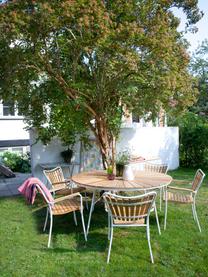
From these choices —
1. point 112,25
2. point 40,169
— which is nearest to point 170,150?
point 40,169

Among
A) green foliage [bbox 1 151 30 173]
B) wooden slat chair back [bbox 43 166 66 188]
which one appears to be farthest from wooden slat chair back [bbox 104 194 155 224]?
green foliage [bbox 1 151 30 173]

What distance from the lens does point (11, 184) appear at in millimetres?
9875

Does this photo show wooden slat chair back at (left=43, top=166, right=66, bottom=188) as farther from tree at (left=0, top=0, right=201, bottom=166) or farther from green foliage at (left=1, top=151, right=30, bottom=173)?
green foliage at (left=1, top=151, right=30, bottom=173)

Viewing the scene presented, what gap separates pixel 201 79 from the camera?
18641mm

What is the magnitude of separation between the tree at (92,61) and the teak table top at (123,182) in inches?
68.5

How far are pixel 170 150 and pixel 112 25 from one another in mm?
7564

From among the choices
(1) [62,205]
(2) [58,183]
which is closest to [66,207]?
(1) [62,205]

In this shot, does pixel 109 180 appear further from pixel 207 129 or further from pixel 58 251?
pixel 207 129

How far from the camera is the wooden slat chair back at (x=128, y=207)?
455 cm

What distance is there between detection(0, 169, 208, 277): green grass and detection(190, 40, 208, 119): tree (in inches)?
469

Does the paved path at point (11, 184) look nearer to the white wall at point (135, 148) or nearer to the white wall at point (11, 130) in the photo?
the white wall at point (135, 148)

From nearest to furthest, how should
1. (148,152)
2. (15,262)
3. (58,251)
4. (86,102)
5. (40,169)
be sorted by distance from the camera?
(15,262), (58,251), (86,102), (40,169), (148,152)

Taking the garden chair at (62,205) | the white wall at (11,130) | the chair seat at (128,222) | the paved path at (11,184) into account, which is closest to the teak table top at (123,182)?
the garden chair at (62,205)

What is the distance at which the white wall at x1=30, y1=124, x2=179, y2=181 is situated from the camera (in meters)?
8.95
